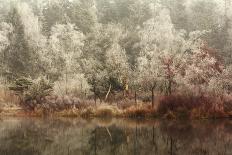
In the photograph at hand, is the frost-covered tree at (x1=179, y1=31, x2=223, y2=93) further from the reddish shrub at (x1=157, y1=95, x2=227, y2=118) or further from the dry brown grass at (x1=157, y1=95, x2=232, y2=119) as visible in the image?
the reddish shrub at (x1=157, y1=95, x2=227, y2=118)

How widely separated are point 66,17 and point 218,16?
63.4ft

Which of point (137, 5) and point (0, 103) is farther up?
point (137, 5)

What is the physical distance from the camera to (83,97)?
3697 cm

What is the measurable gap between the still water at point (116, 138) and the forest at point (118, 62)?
4.93 metres

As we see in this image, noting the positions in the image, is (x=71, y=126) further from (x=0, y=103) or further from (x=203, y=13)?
(x=203, y=13)

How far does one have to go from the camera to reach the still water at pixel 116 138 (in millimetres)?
15859

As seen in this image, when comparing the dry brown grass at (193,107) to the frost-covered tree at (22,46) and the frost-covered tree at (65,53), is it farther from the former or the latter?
the frost-covered tree at (22,46)

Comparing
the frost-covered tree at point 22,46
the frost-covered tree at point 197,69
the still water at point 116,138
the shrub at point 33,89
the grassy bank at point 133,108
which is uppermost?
the frost-covered tree at point 22,46

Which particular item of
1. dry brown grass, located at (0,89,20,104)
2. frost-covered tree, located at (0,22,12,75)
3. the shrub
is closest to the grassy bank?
the shrub

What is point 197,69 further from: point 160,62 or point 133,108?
point 133,108

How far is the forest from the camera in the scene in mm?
30969

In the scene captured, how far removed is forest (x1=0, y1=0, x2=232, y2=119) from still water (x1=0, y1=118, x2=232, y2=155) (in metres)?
4.93

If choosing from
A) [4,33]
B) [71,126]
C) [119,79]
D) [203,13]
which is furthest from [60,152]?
[203,13]

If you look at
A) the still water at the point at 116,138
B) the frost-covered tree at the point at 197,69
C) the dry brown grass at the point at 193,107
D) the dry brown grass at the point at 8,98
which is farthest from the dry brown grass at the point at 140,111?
the dry brown grass at the point at 8,98
